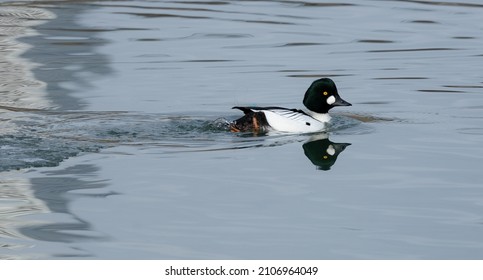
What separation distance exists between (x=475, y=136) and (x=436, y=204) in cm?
316

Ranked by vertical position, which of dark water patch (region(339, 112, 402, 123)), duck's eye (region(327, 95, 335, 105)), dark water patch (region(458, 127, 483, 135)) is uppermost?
duck's eye (region(327, 95, 335, 105))

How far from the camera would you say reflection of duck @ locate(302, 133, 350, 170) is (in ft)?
41.4

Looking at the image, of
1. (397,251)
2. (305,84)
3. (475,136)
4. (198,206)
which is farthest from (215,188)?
(305,84)

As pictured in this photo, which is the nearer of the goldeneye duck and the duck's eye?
the goldeneye duck

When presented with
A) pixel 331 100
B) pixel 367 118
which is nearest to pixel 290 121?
pixel 331 100

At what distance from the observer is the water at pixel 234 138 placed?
9.59 meters

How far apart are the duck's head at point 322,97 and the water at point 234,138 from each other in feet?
1.20

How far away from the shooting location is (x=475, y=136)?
13.6 meters

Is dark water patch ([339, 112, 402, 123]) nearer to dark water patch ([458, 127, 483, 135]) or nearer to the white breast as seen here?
the white breast

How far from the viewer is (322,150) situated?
525 inches

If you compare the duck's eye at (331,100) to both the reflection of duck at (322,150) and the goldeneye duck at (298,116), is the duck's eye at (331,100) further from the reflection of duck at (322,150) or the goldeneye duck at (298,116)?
the reflection of duck at (322,150)

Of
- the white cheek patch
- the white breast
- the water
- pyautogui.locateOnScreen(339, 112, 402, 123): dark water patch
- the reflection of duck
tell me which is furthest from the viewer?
pyautogui.locateOnScreen(339, 112, 402, 123): dark water patch

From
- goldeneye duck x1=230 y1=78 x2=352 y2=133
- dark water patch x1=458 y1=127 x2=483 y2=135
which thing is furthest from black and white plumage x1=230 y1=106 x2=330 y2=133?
dark water patch x1=458 y1=127 x2=483 y2=135

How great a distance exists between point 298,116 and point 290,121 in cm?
17
